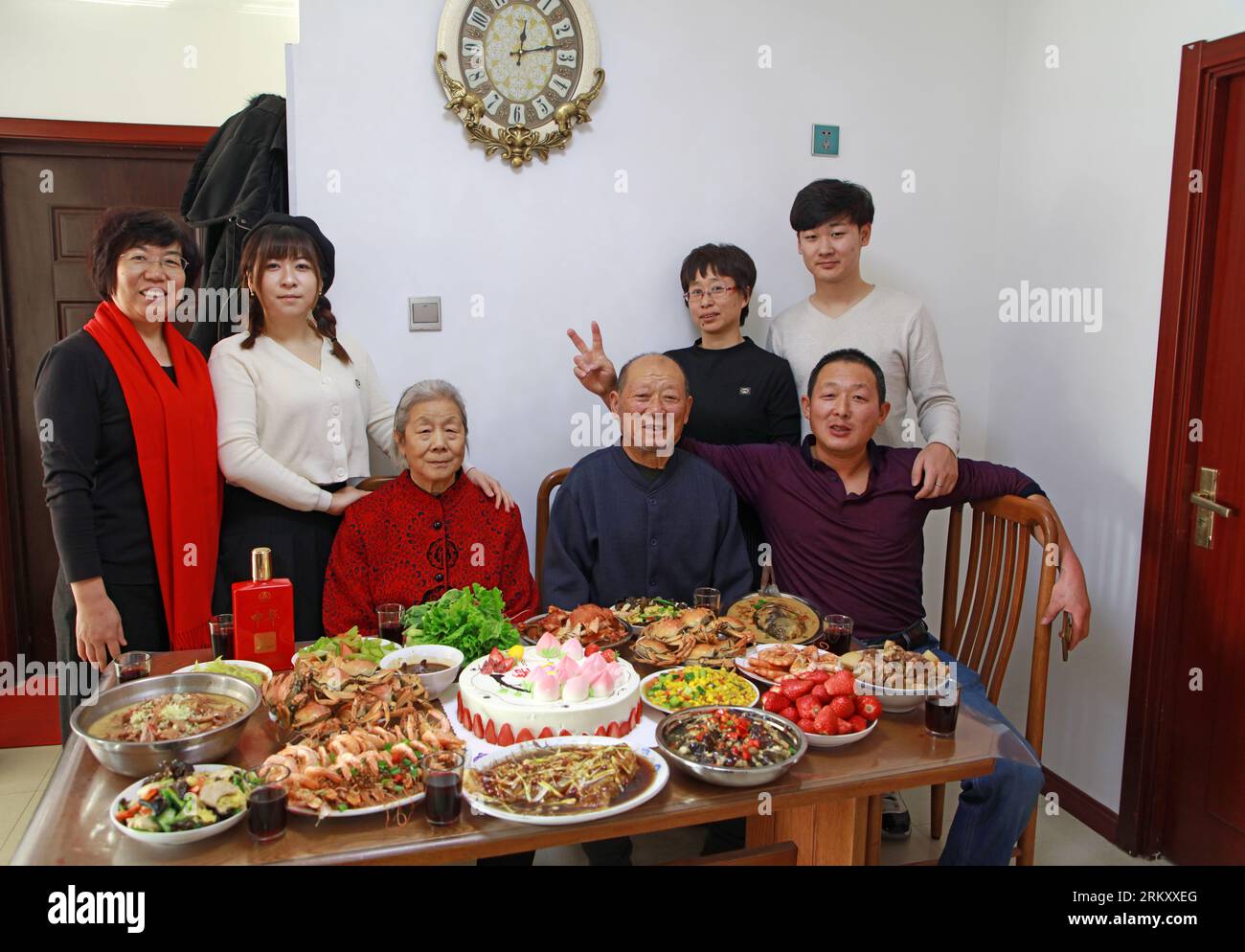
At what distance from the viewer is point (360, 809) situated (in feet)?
4.54

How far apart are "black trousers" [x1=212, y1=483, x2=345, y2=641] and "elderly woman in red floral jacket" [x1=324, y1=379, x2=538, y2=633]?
16 centimetres

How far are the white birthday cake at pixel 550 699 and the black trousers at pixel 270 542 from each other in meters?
0.97

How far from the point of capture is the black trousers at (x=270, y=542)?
2.52 m

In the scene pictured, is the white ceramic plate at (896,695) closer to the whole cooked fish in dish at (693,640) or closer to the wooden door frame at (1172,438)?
the whole cooked fish in dish at (693,640)

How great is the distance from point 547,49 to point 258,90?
1765 millimetres

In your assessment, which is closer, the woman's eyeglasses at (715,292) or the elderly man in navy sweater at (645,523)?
A: the elderly man in navy sweater at (645,523)

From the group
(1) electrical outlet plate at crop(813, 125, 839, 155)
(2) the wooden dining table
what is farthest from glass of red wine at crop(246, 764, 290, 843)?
(1) electrical outlet plate at crop(813, 125, 839, 155)

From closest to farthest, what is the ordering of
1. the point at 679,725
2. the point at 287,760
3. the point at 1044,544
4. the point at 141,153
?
the point at 287,760 → the point at 679,725 → the point at 1044,544 → the point at 141,153

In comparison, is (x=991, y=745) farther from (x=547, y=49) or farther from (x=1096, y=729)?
(x=547, y=49)

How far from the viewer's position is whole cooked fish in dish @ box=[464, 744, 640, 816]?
1415mm

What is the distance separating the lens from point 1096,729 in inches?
118

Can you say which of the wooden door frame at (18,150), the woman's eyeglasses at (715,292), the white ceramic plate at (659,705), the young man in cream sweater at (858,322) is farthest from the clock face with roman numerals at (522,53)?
the white ceramic plate at (659,705)

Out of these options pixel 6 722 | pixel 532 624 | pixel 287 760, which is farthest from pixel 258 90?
pixel 287 760

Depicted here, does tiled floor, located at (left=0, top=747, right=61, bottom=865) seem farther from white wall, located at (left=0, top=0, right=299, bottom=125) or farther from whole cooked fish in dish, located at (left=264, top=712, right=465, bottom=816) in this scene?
white wall, located at (left=0, top=0, right=299, bottom=125)
